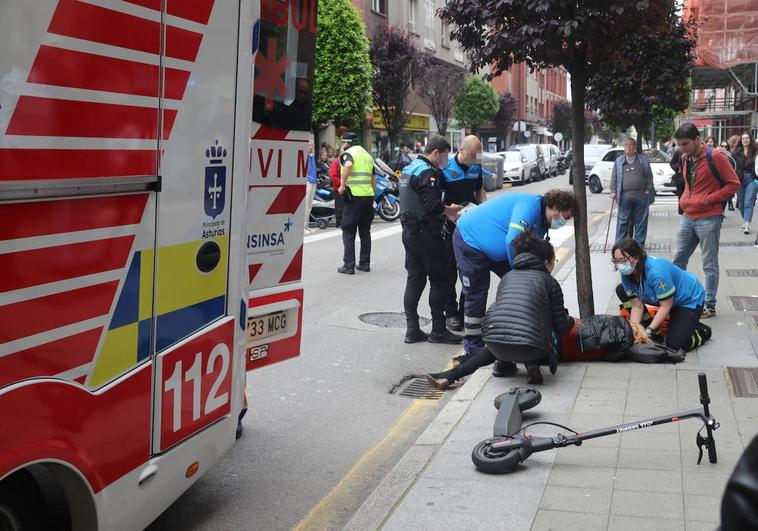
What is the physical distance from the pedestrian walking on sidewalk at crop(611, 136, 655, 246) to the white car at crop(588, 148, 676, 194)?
1477cm

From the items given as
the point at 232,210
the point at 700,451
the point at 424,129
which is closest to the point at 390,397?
the point at 700,451

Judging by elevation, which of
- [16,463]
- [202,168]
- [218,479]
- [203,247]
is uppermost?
[202,168]

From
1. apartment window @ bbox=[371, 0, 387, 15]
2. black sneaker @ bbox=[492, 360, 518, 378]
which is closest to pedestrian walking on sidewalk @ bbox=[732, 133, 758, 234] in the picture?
black sneaker @ bbox=[492, 360, 518, 378]

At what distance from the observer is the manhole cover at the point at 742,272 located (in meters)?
11.3

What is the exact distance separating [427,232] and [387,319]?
1.57 metres

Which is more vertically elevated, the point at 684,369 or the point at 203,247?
the point at 203,247

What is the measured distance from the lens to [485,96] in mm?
52750

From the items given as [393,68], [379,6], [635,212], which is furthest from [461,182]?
A: [379,6]

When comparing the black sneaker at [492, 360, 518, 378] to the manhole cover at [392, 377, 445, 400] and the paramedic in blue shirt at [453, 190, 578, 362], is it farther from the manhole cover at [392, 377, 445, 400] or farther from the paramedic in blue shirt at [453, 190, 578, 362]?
the manhole cover at [392, 377, 445, 400]

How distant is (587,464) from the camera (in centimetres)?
477

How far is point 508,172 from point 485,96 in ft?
57.1

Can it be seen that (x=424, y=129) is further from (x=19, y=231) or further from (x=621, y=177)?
(x=19, y=231)

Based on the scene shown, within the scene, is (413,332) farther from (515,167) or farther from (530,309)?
(515,167)

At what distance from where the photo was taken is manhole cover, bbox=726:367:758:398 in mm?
5969
